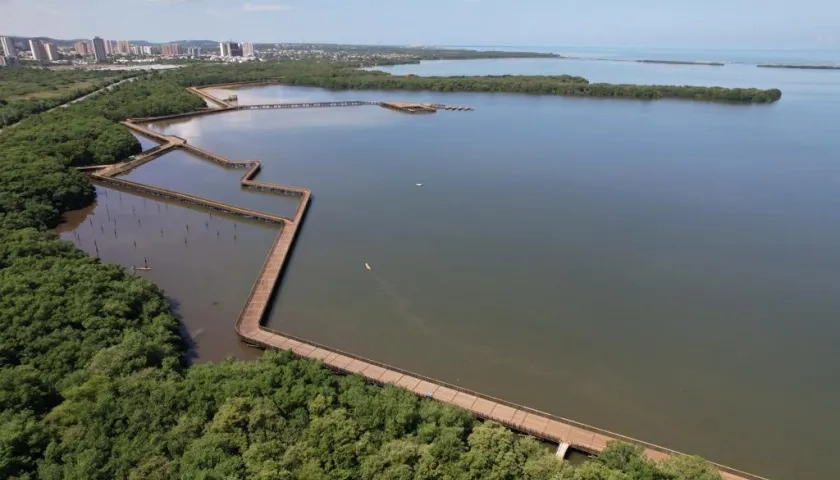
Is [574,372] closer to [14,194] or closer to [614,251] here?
[614,251]

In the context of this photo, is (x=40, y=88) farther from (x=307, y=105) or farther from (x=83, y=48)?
(x=83, y=48)

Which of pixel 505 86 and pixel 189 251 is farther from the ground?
pixel 505 86

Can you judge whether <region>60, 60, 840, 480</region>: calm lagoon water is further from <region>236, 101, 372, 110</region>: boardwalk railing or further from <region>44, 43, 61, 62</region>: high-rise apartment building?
<region>44, 43, 61, 62</region>: high-rise apartment building

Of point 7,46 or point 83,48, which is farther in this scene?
point 83,48

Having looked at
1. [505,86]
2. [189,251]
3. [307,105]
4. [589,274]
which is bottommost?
[189,251]

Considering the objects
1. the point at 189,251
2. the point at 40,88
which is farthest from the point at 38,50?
the point at 189,251

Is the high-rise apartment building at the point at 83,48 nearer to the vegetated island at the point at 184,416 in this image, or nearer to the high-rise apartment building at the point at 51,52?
the high-rise apartment building at the point at 51,52
